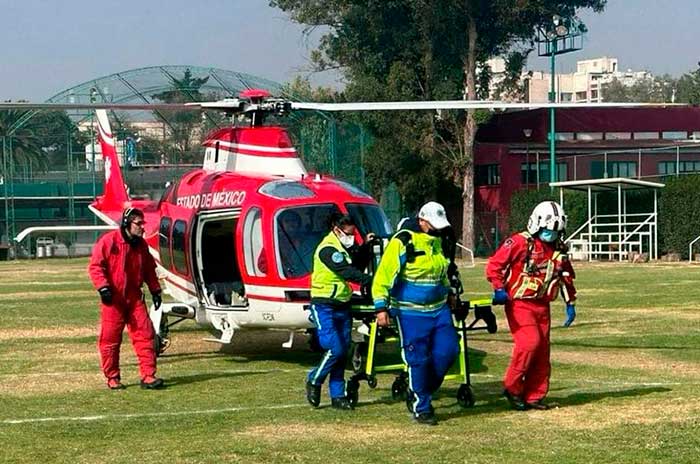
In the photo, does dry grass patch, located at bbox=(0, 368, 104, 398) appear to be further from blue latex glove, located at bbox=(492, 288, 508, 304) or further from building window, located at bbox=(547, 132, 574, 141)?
building window, located at bbox=(547, 132, 574, 141)

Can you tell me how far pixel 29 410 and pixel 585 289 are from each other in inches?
744

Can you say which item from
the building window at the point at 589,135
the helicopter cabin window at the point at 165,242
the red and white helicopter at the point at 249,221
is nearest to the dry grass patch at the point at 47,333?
the red and white helicopter at the point at 249,221

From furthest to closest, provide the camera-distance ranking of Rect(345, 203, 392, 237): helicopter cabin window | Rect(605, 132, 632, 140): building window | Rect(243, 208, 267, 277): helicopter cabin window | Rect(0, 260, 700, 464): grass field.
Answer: Rect(605, 132, 632, 140): building window, Rect(345, 203, 392, 237): helicopter cabin window, Rect(243, 208, 267, 277): helicopter cabin window, Rect(0, 260, 700, 464): grass field

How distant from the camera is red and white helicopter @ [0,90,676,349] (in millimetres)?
13492

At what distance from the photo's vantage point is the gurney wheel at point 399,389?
10969 millimetres

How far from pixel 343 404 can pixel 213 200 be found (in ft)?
17.0

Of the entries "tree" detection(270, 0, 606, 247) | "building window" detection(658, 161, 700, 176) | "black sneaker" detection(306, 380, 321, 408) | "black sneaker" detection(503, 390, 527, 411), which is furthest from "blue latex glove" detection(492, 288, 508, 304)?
"building window" detection(658, 161, 700, 176)

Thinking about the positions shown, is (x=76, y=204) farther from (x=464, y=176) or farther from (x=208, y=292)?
(x=208, y=292)

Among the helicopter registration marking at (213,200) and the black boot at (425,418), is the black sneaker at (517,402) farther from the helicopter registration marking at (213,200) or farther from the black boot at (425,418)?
the helicopter registration marking at (213,200)

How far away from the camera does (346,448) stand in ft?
28.4

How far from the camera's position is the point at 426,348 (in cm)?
973

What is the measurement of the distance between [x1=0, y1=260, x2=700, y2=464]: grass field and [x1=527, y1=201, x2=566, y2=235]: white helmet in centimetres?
161

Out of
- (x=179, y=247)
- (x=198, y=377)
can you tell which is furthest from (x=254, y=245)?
(x=179, y=247)

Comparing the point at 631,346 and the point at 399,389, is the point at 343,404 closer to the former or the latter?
the point at 399,389
